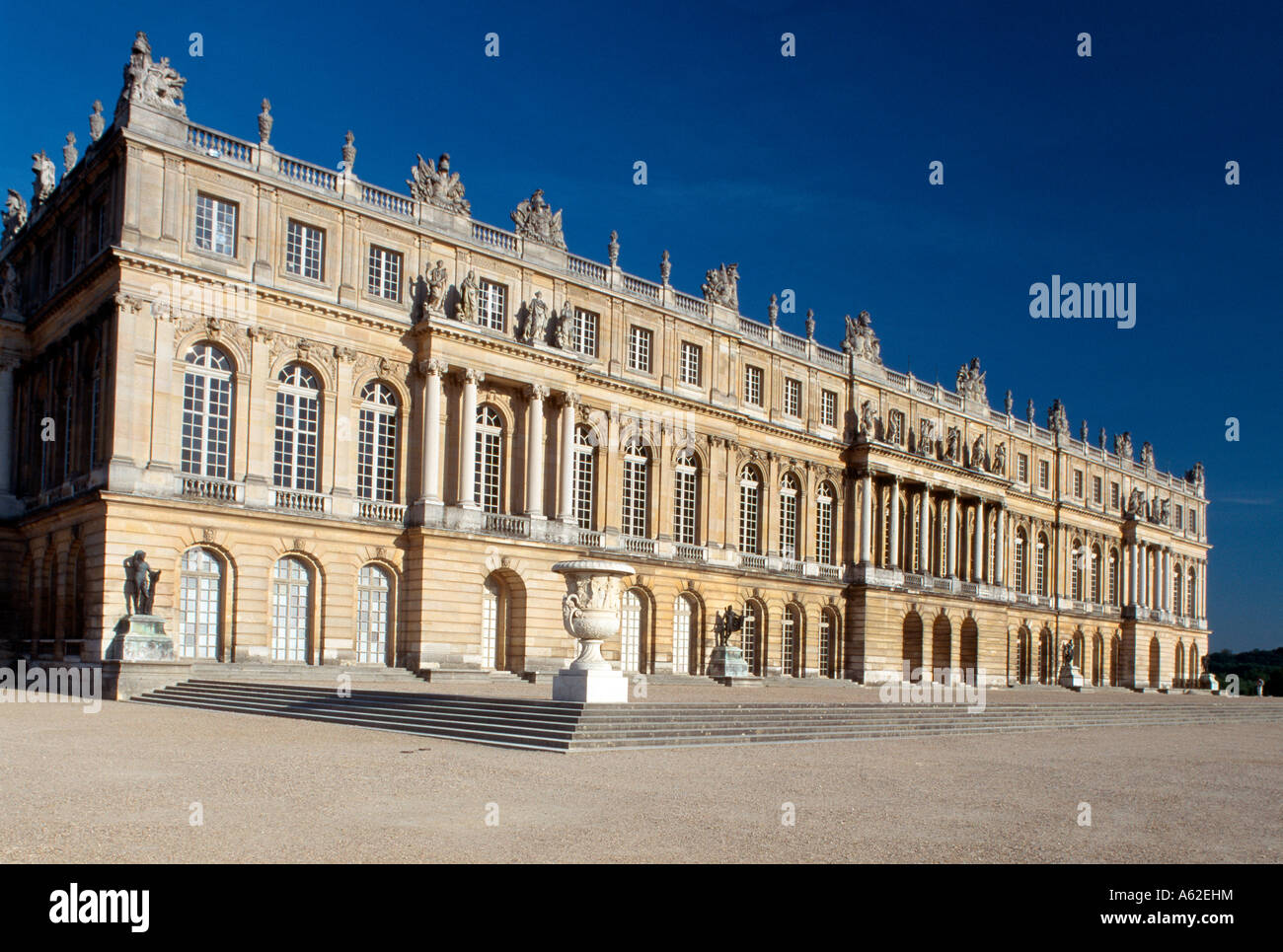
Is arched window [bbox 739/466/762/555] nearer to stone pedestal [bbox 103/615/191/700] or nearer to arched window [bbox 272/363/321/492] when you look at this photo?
arched window [bbox 272/363/321/492]

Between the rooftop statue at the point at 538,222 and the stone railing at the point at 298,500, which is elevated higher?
the rooftop statue at the point at 538,222

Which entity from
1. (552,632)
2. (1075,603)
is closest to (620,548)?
(552,632)

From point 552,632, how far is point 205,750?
2248cm

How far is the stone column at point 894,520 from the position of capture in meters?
55.2

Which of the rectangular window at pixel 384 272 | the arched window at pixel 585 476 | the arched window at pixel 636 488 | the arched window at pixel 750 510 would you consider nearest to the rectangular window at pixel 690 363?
the arched window at pixel 636 488

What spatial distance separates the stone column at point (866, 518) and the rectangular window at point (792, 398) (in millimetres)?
4487

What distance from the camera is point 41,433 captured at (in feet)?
123

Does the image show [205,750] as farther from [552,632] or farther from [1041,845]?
[552,632]

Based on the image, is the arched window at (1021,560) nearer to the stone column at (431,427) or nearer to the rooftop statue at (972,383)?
the rooftop statue at (972,383)

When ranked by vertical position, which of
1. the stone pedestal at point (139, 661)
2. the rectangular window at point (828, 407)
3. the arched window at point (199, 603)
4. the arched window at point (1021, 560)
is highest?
the rectangular window at point (828, 407)

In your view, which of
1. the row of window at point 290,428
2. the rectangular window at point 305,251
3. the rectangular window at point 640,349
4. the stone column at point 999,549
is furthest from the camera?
the stone column at point 999,549

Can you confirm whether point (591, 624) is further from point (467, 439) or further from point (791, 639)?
point (791, 639)

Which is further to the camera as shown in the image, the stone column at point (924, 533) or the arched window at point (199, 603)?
the stone column at point (924, 533)

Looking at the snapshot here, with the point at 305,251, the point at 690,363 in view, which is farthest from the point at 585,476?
the point at 305,251
